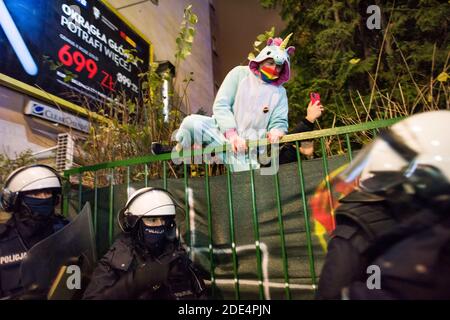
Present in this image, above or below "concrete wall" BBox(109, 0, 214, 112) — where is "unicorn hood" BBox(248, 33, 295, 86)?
below

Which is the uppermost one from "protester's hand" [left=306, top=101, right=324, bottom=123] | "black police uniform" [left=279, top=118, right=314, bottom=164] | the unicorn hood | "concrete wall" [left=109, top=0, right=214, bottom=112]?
"concrete wall" [left=109, top=0, right=214, bottom=112]

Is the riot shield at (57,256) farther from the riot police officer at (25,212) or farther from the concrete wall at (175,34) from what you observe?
the concrete wall at (175,34)

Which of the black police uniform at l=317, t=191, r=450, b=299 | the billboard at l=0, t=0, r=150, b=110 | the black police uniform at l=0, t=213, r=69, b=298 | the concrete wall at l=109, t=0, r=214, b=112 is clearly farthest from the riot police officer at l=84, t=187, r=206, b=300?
the concrete wall at l=109, t=0, r=214, b=112

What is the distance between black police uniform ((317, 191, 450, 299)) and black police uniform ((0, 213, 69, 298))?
1.98 m

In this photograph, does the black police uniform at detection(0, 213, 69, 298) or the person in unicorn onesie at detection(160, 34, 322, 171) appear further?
the person in unicorn onesie at detection(160, 34, 322, 171)

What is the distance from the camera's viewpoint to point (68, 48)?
7402 mm

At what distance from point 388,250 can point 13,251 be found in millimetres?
2342

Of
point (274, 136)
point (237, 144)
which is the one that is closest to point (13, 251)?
point (237, 144)

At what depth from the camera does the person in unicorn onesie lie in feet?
10.5

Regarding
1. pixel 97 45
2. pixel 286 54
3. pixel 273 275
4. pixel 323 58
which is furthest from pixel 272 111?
pixel 97 45

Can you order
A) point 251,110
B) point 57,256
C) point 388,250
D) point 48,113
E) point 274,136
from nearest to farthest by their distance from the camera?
point 388,250 → point 57,256 → point 274,136 → point 251,110 → point 48,113

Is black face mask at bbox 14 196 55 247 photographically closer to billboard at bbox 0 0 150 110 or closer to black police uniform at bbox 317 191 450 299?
black police uniform at bbox 317 191 450 299

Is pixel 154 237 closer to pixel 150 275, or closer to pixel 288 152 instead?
pixel 150 275
